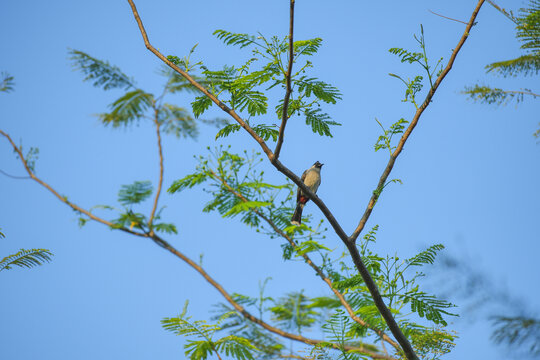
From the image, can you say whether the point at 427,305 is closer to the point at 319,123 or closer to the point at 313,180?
the point at 319,123

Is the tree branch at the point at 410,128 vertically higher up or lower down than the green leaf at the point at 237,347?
higher up

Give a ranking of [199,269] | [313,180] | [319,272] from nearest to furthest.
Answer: [319,272] < [199,269] < [313,180]

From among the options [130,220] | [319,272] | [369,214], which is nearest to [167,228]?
[130,220]

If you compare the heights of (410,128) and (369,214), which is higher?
(410,128)

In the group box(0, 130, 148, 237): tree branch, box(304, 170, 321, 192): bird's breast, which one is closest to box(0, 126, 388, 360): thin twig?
box(0, 130, 148, 237): tree branch

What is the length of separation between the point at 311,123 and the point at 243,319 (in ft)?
7.26

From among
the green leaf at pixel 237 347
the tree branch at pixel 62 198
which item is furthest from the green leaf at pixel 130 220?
the green leaf at pixel 237 347

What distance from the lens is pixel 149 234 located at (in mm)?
6551

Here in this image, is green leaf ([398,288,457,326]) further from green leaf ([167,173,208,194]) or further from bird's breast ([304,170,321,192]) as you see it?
bird's breast ([304,170,321,192])

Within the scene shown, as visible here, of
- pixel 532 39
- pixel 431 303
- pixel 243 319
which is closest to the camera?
pixel 431 303

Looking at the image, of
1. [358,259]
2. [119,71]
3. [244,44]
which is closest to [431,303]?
[358,259]

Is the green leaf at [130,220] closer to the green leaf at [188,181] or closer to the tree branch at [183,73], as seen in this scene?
the green leaf at [188,181]

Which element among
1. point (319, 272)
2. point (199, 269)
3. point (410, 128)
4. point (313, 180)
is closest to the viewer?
point (410, 128)

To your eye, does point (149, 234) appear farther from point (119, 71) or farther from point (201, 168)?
point (119, 71)
